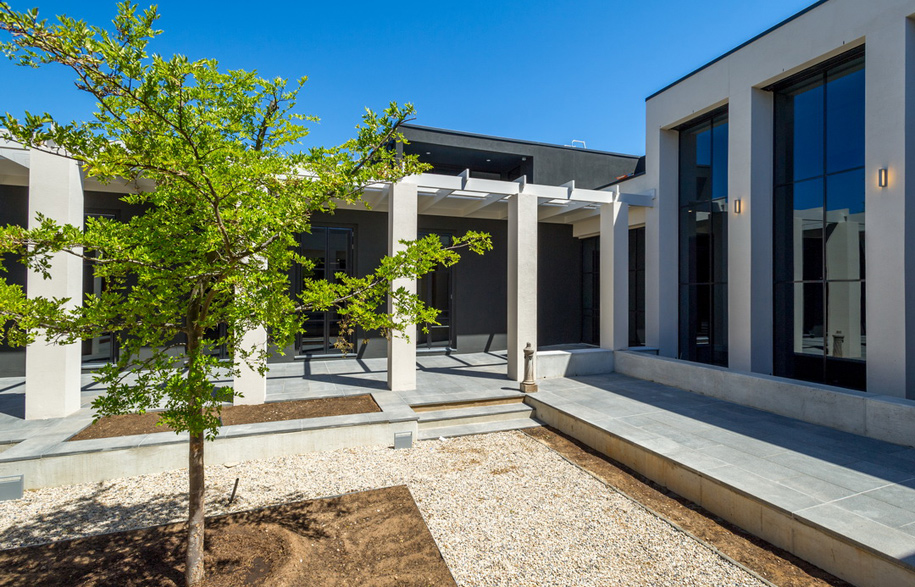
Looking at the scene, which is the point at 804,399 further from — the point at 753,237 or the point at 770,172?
the point at 770,172

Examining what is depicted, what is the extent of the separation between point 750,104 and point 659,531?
9807mm

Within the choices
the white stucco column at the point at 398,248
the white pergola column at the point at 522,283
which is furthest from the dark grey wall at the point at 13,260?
the white pergola column at the point at 522,283

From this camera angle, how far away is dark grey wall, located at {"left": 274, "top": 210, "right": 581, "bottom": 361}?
12.8 m

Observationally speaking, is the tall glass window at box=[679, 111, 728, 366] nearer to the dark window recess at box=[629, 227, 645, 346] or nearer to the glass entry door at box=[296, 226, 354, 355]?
the dark window recess at box=[629, 227, 645, 346]

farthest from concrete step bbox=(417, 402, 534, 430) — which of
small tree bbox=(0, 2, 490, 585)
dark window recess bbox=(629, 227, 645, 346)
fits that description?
dark window recess bbox=(629, 227, 645, 346)

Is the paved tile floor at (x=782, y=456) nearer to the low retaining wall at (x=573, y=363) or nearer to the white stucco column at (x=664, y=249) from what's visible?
the low retaining wall at (x=573, y=363)

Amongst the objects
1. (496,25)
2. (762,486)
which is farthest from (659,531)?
(496,25)

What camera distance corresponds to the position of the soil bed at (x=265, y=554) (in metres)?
3.55

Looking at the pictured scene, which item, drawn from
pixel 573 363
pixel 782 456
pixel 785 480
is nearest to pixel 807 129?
pixel 573 363

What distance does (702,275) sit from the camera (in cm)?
1145

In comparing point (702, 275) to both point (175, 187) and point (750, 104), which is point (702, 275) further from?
point (175, 187)

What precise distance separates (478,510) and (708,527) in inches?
99.4

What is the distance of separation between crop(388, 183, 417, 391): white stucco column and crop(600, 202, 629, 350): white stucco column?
558cm

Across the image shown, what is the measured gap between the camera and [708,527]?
181 inches
